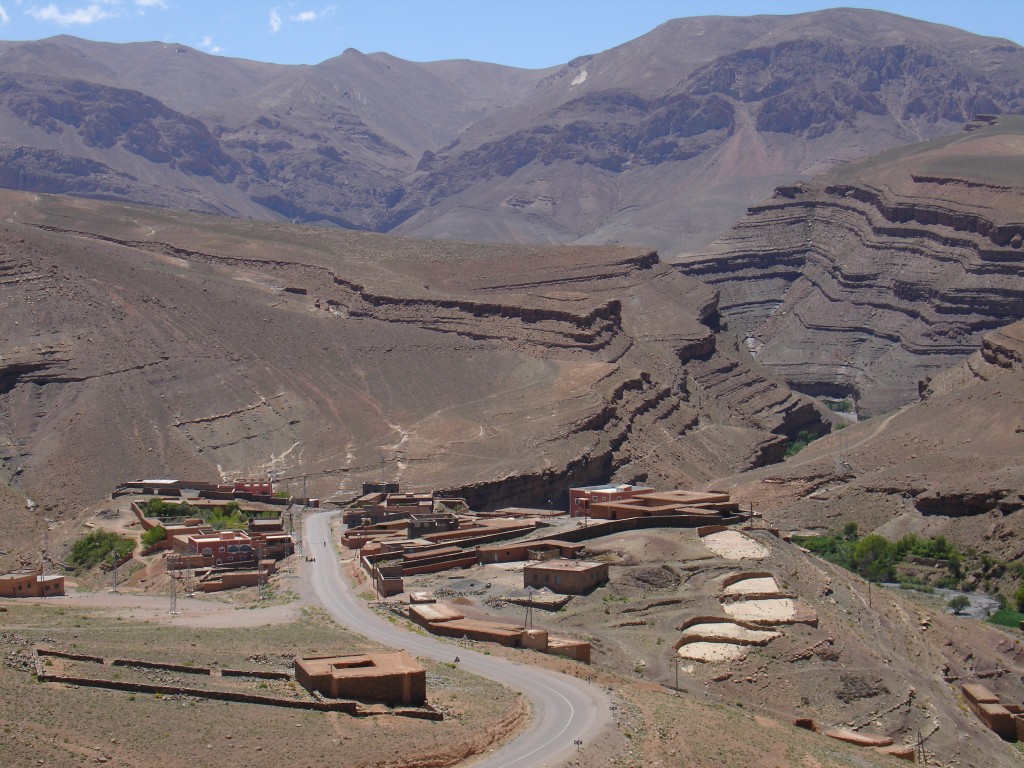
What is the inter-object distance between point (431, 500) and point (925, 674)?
34672 mm

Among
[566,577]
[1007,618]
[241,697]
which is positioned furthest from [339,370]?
[241,697]

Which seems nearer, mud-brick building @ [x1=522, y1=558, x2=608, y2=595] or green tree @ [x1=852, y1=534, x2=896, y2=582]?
mud-brick building @ [x1=522, y1=558, x2=608, y2=595]

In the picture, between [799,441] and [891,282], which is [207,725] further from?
[891,282]

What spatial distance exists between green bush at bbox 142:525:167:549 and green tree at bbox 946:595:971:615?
3323 cm

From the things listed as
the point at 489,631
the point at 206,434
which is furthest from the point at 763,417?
the point at 489,631

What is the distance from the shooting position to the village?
36.3 meters

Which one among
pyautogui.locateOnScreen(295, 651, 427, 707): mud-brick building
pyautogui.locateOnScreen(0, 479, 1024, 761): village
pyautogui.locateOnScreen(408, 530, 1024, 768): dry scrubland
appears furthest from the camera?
pyautogui.locateOnScreen(408, 530, 1024, 768): dry scrubland

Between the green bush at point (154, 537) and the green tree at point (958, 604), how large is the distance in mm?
33228

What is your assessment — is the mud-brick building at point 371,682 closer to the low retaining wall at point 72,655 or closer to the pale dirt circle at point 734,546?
the low retaining wall at point 72,655

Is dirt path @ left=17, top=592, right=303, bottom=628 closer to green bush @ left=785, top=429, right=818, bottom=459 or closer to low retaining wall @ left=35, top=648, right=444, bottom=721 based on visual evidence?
low retaining wall @ left=35, top=648, right=444, bottom=721

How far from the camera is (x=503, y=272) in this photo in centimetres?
15150

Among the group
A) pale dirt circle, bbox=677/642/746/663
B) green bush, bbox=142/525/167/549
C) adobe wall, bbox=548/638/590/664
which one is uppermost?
adobe wall, bbox=548/638/590/664

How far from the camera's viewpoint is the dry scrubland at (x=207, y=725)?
29953mm

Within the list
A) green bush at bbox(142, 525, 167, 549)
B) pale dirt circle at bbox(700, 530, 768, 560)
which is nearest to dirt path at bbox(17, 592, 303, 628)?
green bush at bbox(142, 525, 167, 549)
